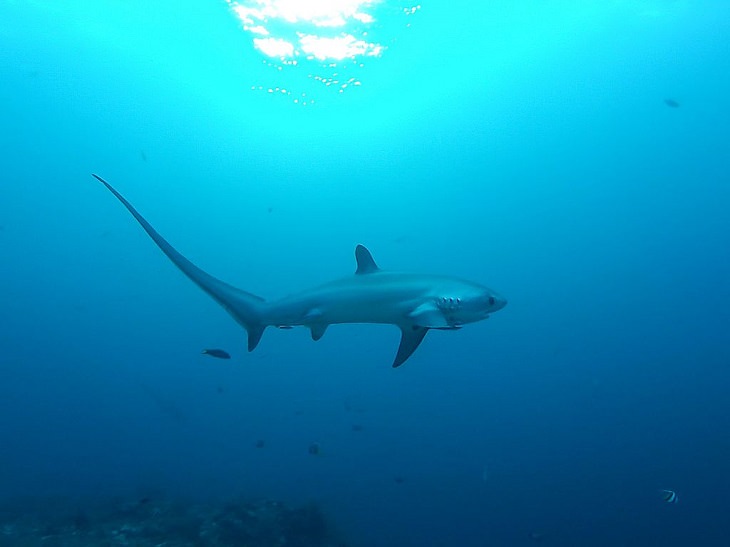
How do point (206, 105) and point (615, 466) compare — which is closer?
point (615, 466)

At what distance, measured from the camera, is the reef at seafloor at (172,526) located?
9820mm

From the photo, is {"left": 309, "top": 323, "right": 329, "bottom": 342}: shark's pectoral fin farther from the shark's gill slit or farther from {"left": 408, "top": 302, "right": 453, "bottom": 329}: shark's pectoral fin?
{"left": 408, "top": 302, "right": 453, "bottom": 329}: shark's pectoral fin

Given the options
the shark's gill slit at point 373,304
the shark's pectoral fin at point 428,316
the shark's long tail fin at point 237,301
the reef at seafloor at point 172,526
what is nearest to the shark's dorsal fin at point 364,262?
the shark's gill slit at point 373,304

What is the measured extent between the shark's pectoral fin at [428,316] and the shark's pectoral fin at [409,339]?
0.22 m

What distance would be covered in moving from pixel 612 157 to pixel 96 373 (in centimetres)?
3798

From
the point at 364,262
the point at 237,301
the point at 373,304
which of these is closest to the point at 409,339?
the point at 373,304

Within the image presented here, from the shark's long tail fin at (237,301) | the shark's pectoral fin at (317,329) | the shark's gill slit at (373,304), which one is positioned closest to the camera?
the shark's long tail fin at (237,301)

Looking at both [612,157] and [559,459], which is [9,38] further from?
[612,157]

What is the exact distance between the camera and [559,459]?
66.0 feet

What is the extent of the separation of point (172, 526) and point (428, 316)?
8.59 m

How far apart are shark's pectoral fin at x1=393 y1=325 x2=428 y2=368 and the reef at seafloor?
6.57 m

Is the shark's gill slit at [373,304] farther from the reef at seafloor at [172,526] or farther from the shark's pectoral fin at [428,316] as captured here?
the reef at seafloor at [172,526]

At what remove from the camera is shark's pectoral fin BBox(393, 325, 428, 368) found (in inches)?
208

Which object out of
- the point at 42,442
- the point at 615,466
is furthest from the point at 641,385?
the point at 42,442
